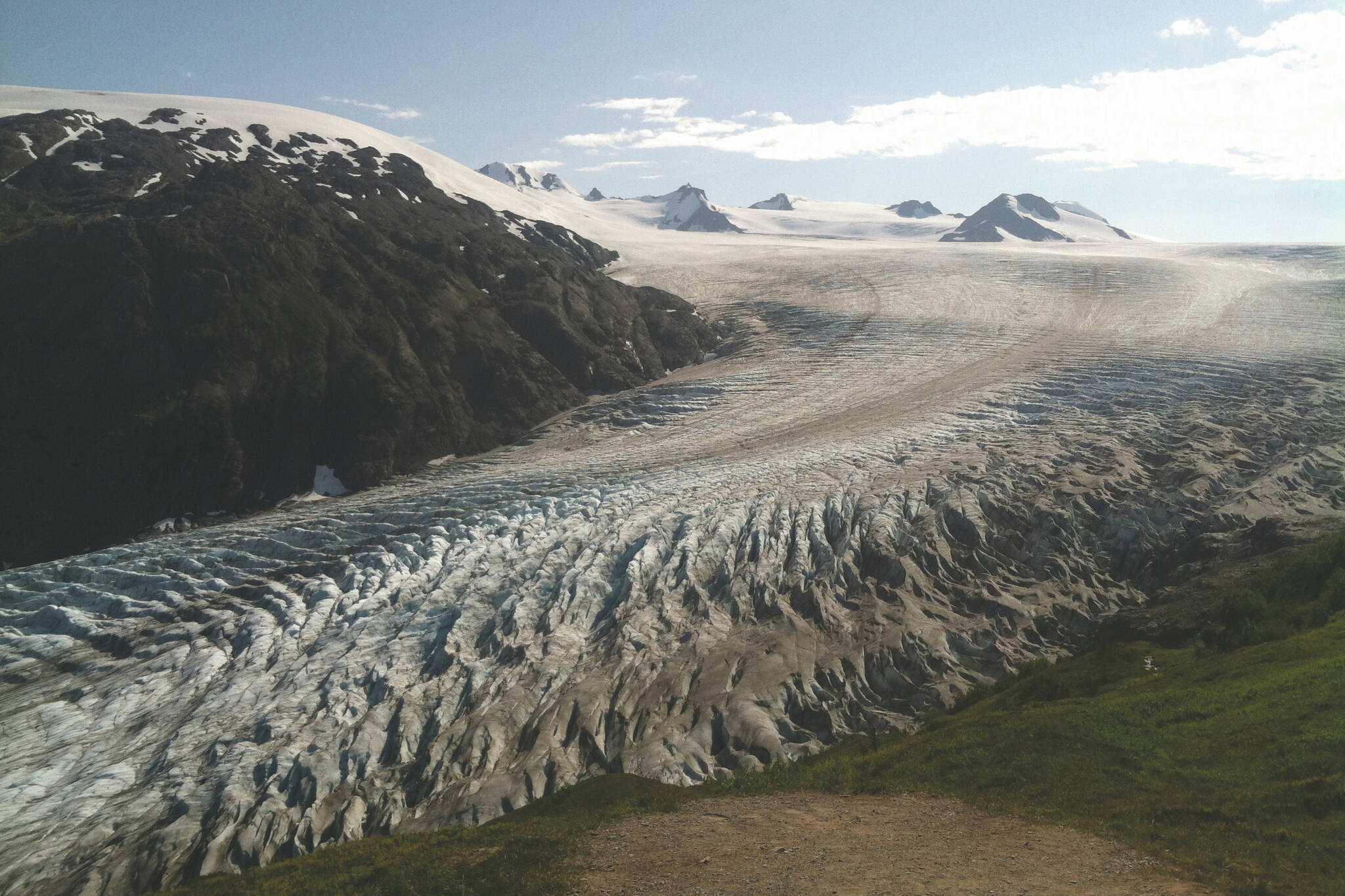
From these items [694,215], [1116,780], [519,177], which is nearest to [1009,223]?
[694,215]

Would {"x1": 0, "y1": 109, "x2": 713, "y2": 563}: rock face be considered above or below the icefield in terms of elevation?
above

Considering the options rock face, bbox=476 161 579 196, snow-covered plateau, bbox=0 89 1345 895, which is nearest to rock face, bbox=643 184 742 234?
rock face, bbox=476 161 579 196

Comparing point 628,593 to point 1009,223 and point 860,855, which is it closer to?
point 860,855

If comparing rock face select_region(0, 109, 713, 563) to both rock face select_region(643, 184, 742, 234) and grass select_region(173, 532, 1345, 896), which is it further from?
rock face select_region(643, 184, 742, 234)

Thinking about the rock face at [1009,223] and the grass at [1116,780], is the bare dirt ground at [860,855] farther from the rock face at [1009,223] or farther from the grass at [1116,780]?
the rock face at [1009,223]

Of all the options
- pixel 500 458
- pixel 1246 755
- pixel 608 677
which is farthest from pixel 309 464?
pixel 1246 755

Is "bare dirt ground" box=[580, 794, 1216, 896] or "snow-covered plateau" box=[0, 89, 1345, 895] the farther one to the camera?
"snow-covered plateau" box=[0, 89, 1345, 895]

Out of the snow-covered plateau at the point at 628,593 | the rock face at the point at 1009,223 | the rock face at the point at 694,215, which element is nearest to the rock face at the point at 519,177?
the rock face at the point at 694,215
